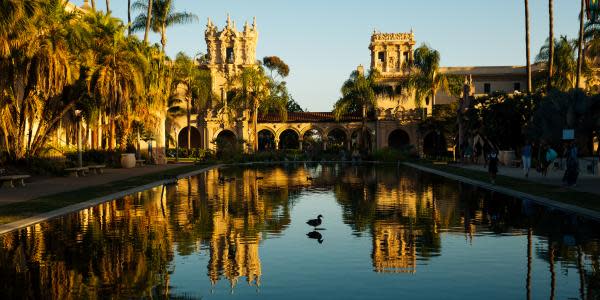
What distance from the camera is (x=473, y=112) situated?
47.9 metres

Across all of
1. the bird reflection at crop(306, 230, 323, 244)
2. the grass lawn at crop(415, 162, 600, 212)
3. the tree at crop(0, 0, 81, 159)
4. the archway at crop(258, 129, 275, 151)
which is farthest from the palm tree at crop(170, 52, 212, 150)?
the bird reflection at crop(306, 230, 323, 244)

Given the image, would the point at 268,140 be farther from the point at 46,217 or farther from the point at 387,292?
the point at 387,292

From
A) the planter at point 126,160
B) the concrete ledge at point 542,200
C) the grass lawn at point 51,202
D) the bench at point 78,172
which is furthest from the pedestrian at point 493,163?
the planter at point 126,160

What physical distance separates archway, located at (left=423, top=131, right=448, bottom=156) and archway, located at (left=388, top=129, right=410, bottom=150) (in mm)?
2119

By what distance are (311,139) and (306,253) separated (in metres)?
64.7

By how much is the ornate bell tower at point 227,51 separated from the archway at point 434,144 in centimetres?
2499

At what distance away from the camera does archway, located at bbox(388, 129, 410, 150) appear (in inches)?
2923

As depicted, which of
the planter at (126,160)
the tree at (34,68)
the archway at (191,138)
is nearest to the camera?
the tree at (34,68)

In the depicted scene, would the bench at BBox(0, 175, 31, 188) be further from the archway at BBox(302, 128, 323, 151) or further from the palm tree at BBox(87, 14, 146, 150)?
the archway at BBox(302, 128, 323, 151)

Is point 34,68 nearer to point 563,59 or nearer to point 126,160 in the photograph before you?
point 126,160

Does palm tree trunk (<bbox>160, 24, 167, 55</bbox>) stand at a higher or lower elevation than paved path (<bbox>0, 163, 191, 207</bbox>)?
higher

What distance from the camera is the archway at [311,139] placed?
241 ft

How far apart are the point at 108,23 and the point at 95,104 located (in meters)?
5.27

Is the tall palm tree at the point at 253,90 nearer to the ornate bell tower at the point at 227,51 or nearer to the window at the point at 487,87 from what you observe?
the ornate bell tower at the point at 227,51
